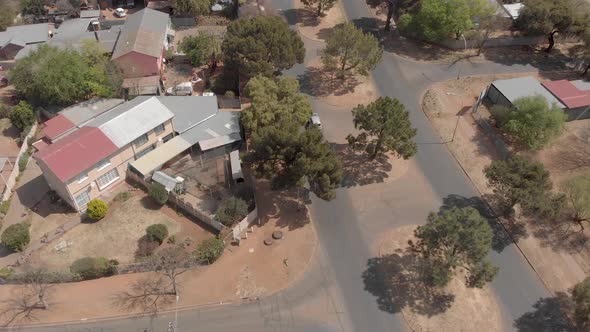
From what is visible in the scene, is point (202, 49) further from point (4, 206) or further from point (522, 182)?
point (522, 182)

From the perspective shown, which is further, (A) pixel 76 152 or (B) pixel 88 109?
(B) pixel 88 109

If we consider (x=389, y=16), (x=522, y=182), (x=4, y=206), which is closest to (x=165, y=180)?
(x=4, y=206)

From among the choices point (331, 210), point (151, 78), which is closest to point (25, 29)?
point (151, 78)

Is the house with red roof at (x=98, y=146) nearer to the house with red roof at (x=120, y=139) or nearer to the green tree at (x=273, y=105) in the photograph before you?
the house with red roof at (x=120, y=139)

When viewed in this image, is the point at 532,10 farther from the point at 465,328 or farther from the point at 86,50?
the point at 86,50

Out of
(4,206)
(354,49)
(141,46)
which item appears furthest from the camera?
(141,46)
